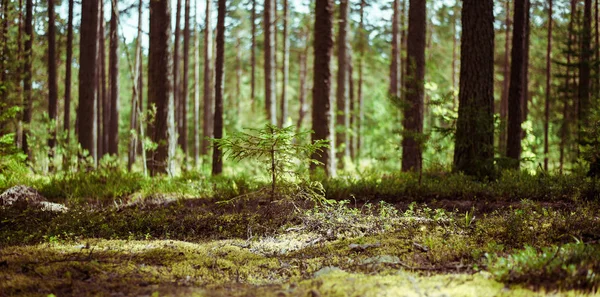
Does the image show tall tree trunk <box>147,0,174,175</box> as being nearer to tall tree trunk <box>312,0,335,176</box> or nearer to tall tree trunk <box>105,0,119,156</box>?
tall tree trunk <box>312,0,335,176</box>

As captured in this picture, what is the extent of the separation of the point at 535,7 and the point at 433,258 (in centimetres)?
2715

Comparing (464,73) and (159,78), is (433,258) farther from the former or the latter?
(159,78)

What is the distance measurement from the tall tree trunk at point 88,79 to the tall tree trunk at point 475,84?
459 inches

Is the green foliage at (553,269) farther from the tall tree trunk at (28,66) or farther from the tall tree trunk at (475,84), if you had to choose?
the tall tree trunk at (28,66)

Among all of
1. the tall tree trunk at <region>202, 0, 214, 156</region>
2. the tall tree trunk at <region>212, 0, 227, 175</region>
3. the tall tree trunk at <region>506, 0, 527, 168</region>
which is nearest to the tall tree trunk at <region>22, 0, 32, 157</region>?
the tall tree trunk at <region>212, 0, 227, 175</region>

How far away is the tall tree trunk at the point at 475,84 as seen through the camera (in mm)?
9531

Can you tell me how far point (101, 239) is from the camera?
18.5ft

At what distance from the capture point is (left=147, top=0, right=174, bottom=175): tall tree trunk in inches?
495

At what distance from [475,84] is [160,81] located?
8.42 m

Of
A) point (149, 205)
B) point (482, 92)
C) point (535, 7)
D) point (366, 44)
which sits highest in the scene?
point (535, 7)

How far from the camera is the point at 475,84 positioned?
984 centimetres

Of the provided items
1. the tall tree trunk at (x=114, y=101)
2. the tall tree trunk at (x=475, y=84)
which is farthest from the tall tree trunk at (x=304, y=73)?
the tall tree trunk at (x=475, y=84)

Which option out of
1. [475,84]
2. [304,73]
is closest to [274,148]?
[475,84]

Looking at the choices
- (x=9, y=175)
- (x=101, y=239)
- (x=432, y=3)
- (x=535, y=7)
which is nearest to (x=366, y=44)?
(x=432, y=3)
